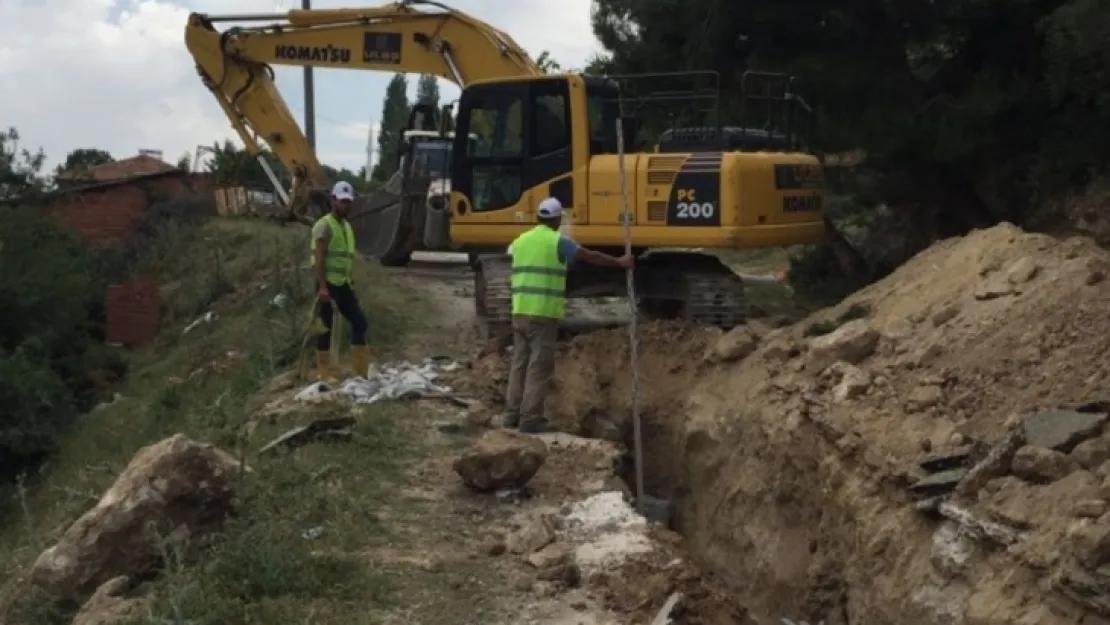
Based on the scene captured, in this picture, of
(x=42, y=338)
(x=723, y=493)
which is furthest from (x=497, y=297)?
(x=42, y=338)

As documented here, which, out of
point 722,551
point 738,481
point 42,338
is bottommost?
point 722,551

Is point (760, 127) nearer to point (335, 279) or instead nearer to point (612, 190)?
point (612, 190)

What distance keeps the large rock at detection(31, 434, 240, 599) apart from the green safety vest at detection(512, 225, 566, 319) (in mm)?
3243

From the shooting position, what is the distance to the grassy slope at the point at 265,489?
→ 684 centimetres

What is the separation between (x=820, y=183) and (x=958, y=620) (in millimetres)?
7440

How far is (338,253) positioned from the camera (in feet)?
38.7

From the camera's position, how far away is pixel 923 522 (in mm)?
7301

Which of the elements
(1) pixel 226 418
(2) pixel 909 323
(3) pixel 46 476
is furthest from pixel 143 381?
(2) pixel 909 323

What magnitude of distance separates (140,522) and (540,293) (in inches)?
153

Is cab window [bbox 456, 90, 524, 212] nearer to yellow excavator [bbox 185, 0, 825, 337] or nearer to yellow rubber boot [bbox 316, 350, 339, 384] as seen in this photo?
yellow excavator [bbox 185, 0, 825, 337]

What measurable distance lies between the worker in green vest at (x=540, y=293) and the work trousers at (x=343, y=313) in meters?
1.95

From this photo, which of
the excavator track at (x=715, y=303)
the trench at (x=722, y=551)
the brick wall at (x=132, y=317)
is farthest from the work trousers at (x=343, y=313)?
the brick wall at (x=132, y=317)

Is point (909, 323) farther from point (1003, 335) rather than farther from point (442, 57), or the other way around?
point (442, 57)

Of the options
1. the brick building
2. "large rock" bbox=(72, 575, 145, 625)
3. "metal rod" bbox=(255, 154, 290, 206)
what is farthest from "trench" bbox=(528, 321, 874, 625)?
the brick building
